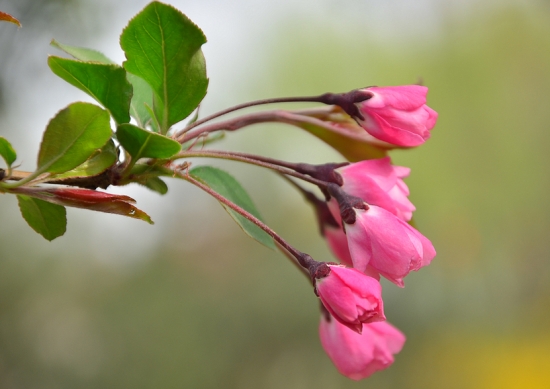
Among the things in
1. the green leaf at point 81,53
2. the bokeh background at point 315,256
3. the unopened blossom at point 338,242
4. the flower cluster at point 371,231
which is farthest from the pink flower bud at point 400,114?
the bokeh background at point 315,256

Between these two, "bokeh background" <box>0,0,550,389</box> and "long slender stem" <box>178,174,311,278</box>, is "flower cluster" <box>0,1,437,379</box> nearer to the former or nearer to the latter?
"long slender stem" <box>178,174,311,278</box>

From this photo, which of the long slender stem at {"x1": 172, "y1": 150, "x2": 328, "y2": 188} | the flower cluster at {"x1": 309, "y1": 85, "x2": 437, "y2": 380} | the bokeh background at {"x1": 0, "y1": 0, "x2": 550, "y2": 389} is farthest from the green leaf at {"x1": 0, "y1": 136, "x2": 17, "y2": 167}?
the bokeh background at {"x1": 0, "y1": 0, "x2": 550, "y2": 389}

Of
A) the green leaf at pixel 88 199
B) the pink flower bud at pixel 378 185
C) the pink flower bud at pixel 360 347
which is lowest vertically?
the pink flower bud at pixel 360 347

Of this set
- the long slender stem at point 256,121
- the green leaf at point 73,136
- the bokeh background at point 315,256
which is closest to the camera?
the green leaf at point 73,136

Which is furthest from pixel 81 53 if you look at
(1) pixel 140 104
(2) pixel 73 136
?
(2) pixel 73 136

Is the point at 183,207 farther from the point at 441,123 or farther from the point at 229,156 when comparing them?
the point at 229,156

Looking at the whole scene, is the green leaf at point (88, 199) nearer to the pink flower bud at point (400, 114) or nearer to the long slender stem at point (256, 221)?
the long slender stem at point (256, 221)

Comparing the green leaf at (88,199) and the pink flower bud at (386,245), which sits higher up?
the green leaf at (88,199)
